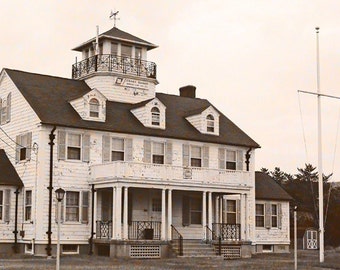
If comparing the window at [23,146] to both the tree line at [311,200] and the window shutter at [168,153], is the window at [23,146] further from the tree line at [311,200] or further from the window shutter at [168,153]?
the tree line at [311,200]

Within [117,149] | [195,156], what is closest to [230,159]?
[195,156]

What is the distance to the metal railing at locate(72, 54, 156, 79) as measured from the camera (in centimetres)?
4509

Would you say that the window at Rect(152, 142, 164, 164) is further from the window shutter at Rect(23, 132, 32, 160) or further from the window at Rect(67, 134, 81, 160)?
the window shutter at Rect(23, 132, 32, 160)

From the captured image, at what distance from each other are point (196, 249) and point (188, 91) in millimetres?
16013

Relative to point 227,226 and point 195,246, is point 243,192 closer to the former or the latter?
point 227,226

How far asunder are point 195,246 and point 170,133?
23.6ft

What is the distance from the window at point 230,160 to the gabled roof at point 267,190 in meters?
3.19

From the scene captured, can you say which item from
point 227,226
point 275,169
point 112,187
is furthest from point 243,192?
point 275,169

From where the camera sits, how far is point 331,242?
62938 mm

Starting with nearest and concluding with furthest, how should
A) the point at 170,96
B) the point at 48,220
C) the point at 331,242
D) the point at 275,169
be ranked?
the point at 48,220 < the point at 170,96 < the point at 331,242 < the point at 275,169

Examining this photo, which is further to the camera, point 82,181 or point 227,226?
point 227,226

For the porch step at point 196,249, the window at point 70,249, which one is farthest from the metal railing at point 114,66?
the porch step at point 196,249

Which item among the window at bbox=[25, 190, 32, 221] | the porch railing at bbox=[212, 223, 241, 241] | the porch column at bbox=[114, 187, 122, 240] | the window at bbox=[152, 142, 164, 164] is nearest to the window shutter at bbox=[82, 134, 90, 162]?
the porch column at bbox=[114, 187, 122, 240]

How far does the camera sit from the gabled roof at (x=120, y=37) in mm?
45625
